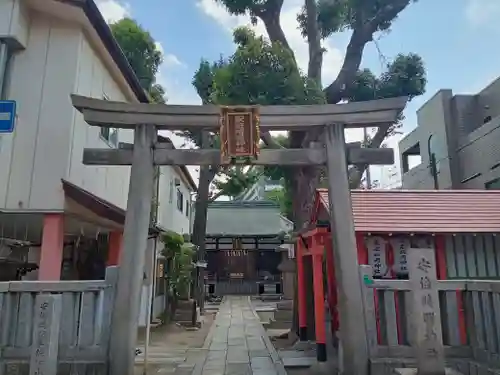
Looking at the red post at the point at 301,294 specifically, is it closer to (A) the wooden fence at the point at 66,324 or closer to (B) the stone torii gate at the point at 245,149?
(B) the stone torii gate at the point at 245,149

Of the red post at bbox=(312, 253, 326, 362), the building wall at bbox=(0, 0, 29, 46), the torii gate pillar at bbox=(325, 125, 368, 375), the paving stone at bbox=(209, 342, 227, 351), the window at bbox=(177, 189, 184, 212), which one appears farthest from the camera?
the window at bbox=(177, 189, 184, 212)

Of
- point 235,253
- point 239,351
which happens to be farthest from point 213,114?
point 235,253

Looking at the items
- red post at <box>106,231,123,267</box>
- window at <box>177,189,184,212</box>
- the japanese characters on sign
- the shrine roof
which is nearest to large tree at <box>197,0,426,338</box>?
red post at <box>106,231,123,267</box>

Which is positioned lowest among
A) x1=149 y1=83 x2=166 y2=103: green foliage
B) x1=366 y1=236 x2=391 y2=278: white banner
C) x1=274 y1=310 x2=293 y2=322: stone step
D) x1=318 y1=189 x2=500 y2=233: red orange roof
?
x1=274 y1=310 x2=293 y2=322: stone step

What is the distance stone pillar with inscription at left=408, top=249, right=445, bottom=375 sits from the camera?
611cm

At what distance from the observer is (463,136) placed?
795 inches

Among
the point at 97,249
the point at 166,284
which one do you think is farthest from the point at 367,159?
the point at 166,284

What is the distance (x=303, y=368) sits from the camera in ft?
29.0

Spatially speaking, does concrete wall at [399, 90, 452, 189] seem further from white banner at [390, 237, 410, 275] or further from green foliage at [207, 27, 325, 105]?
white banner at [390, 237, 410, 275]

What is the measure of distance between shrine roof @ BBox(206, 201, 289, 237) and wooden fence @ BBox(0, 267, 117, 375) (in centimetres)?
2492

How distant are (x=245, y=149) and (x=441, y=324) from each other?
4339mm

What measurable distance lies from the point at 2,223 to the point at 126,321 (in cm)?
475

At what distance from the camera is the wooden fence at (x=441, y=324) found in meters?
6.13

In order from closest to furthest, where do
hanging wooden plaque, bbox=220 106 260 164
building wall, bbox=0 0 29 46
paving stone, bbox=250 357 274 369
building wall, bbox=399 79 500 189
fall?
hanging wooden plaque, bbox=220 106 260 164
building wall, bbox=0 0 29 46
paving stone, bbox=250 357 274 369
building wall, bbox=399 79 500 189
